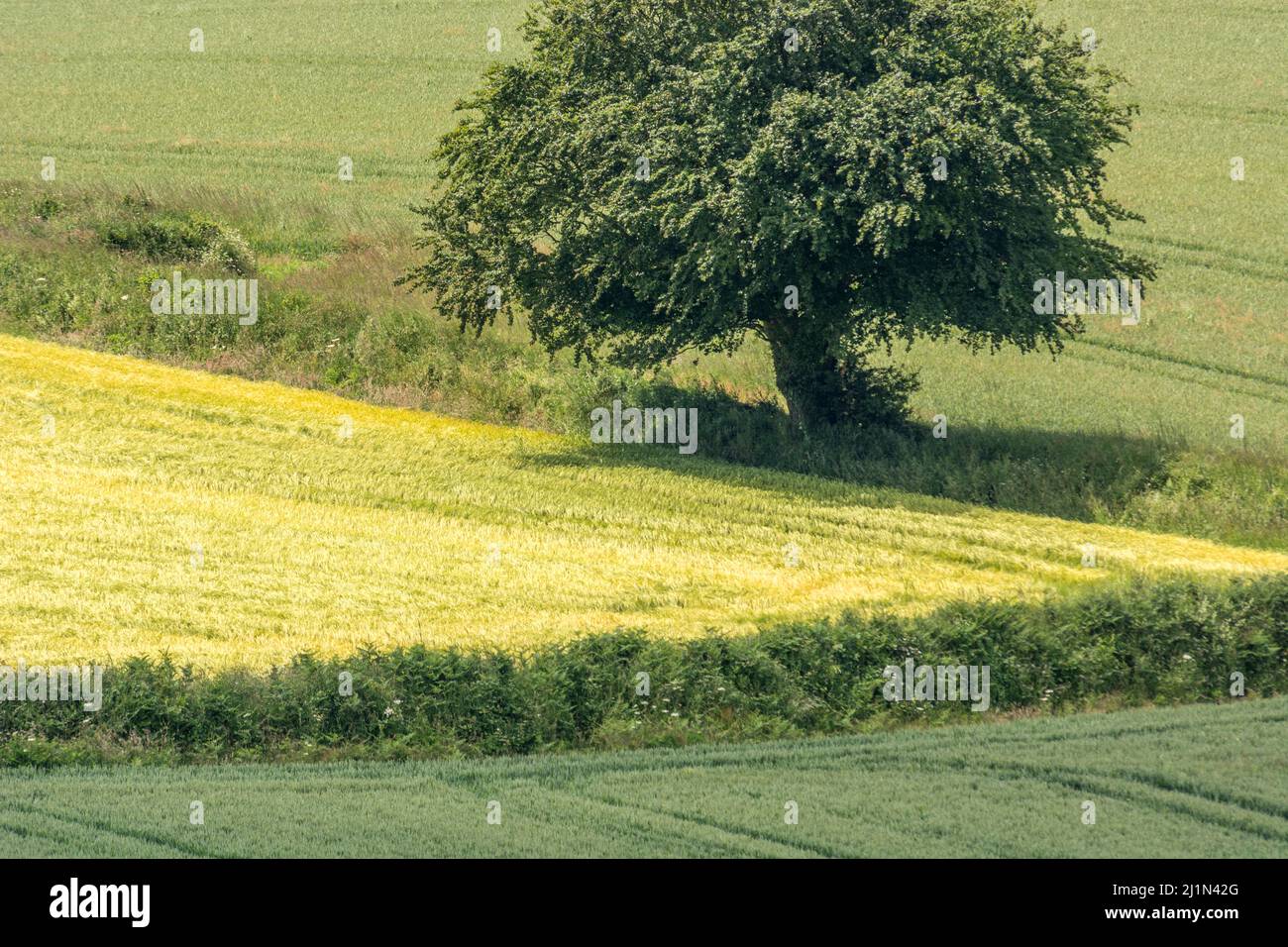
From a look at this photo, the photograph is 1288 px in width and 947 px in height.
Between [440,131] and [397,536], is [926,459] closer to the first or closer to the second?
[397,536]

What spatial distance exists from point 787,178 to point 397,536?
9444 millimetres

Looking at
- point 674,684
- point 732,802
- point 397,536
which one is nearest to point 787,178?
point 397,536

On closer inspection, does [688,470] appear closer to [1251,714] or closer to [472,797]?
[1251,714]

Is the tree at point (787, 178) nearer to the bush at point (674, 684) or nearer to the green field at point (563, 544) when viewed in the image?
the green field at point (563, 544)

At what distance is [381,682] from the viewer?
1755 cm

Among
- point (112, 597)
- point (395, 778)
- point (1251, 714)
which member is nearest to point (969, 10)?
point (1251, 714)

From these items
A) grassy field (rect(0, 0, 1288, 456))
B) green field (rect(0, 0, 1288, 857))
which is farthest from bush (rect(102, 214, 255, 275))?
grassy field (rect(0, 0, 1288, 456))

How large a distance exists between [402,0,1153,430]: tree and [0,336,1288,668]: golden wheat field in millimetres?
3133

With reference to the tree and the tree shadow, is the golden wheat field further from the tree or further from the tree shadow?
the tree
